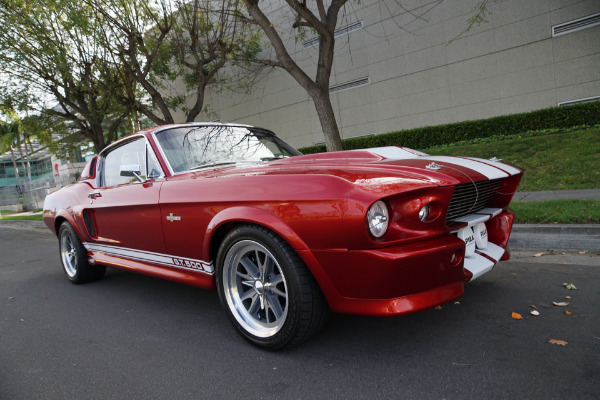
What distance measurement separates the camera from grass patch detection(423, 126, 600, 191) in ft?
24.1

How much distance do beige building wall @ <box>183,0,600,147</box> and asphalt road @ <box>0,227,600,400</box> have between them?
9747mm

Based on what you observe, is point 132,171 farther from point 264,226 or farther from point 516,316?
point 516,316

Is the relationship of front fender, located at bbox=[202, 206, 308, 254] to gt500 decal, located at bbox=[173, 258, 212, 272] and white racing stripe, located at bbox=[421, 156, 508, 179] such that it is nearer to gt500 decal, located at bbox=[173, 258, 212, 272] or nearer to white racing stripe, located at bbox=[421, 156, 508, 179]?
gt500 decal, located at bbox=[173, 258, 212, 272]

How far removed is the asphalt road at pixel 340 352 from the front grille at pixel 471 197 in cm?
74

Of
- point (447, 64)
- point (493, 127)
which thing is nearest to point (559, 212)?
point (493, 127)

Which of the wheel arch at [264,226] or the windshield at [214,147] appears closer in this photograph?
the wheel arch at [264,226]

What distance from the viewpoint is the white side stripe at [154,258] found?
9.46 feet

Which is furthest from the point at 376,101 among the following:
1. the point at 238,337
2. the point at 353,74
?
the point at 238,337

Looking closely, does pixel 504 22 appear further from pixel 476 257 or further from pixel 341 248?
pixel 341 248

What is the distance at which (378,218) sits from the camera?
2041mm

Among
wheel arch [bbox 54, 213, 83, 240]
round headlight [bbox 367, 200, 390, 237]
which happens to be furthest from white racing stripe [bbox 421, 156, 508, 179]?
wheel arch [bbox 54, 213, 83, 240]

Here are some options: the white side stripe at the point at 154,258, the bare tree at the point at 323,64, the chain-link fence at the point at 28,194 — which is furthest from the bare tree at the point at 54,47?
the chain-link fence at the point at 28,194

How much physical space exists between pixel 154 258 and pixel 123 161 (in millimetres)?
1231

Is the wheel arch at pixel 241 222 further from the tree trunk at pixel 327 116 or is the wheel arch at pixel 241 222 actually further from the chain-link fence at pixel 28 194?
the chain-link fence at pixel 28 194
